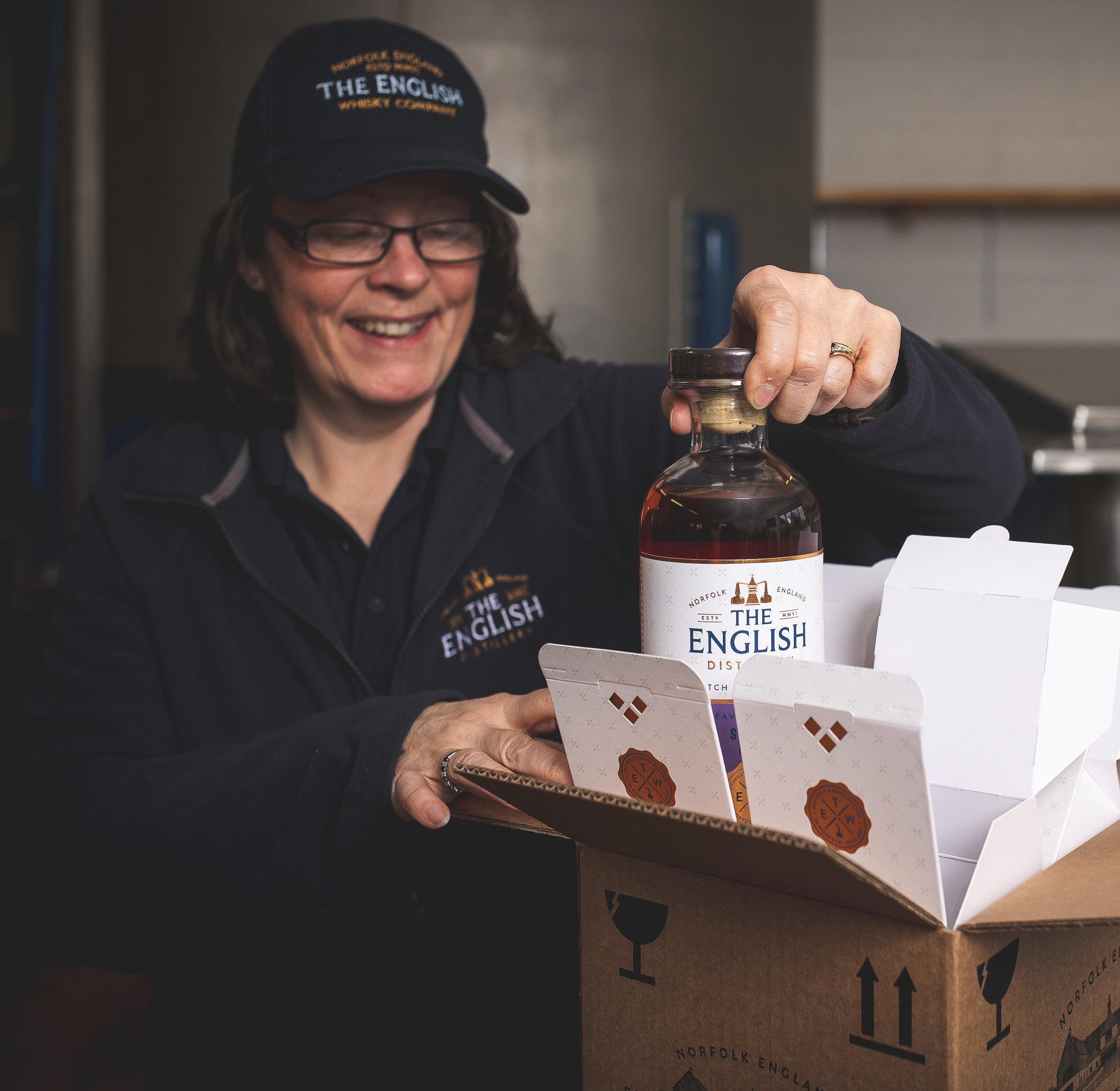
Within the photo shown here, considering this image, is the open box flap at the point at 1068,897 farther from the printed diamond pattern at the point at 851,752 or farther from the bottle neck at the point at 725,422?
the bottle neck at the point at 725,422

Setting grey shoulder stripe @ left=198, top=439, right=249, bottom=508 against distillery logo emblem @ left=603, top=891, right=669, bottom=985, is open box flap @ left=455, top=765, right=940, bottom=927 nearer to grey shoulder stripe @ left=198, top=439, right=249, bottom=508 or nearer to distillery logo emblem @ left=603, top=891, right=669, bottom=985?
distillery logo emblem @ left=603, top=891, right=669, bottom=985

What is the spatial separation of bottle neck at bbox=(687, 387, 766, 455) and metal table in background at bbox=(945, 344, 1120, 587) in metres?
1.38

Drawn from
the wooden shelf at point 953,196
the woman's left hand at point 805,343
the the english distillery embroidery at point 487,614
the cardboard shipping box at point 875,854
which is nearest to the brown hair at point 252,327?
the the english distillery embroidery at point 487,614

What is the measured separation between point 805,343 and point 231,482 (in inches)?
27.6

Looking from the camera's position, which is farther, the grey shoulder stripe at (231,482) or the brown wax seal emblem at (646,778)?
the grey shoulder stripe at (231,482)

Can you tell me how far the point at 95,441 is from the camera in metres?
2.14

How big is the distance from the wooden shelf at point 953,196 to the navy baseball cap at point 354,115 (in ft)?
10.7

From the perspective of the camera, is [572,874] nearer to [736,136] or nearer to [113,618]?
[113,618]

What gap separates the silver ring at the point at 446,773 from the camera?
27.0 inches

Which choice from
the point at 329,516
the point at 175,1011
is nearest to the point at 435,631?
the point at 329,516

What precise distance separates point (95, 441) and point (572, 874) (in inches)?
67.7

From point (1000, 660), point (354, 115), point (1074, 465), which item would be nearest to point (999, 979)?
point (1000, 660)

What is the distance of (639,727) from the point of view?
1.79ft

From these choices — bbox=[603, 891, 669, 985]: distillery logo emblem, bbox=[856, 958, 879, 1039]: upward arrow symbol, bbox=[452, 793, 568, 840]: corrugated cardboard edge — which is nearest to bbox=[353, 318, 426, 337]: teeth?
bbox=[452, 793, 568, 840]: corrugated cardboard edge
